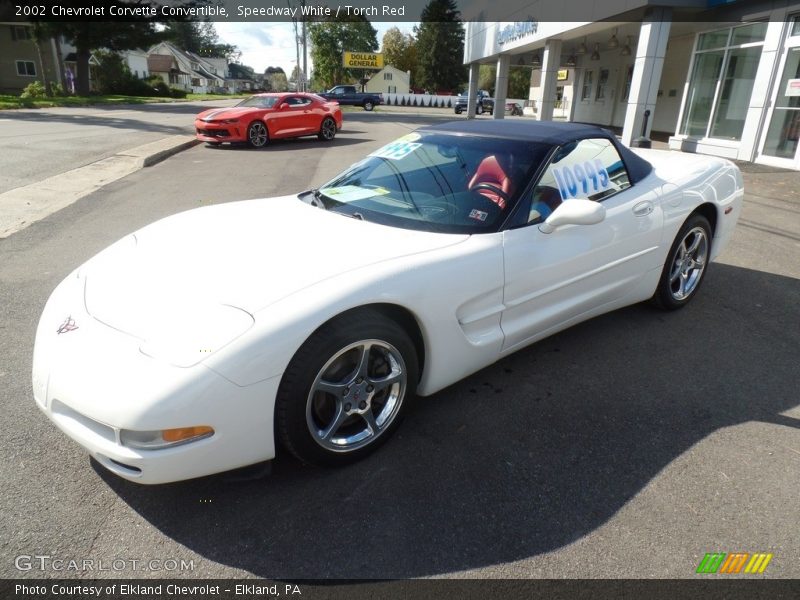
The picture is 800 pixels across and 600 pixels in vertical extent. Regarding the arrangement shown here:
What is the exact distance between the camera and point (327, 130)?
51.6ft

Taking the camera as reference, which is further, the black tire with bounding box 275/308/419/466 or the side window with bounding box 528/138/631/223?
the side window with bounding box 528/138/631/223

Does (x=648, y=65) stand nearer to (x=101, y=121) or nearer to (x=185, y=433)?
(x=185, y=433)

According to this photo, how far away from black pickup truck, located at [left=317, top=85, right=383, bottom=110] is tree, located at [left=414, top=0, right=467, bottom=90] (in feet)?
129

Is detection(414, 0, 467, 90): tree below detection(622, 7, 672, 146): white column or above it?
above

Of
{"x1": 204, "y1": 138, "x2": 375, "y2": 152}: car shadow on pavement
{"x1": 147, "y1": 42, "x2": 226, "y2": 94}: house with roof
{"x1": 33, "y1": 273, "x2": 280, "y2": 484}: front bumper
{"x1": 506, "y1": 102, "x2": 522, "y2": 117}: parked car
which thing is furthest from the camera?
{"x1": 147, "y1": 42, "x2": 226, "y2": 94}: house with roof

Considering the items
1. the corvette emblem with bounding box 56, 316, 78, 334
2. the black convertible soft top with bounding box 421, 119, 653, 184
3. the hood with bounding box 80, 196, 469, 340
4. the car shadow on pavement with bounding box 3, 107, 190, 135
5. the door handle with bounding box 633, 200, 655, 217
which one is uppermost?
the black convertible soft top with bounding box 421, 119, 653, 184

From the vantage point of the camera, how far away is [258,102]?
47.9 ft

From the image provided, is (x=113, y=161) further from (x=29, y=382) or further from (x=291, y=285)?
(x=291, y=285)

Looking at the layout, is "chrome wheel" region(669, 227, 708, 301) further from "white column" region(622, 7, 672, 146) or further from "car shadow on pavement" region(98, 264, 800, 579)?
"white column" region(622, 7, 672, 146)

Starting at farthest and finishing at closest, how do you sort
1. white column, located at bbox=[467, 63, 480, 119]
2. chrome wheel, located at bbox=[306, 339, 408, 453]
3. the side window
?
1. white column, located at bbox=[467, 63, 480, 119]
2. the side window
3. chrome wheel, located at bbox=[306, 339, 408, 453]

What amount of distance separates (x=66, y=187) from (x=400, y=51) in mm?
86724

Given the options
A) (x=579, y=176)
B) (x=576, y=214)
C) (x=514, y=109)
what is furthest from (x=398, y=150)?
(x=514, y=109)

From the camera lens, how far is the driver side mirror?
9.17 feet

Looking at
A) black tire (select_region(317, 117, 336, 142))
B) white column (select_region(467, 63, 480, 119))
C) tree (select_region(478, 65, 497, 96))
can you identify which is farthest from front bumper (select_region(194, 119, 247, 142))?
tree (select_region(478, 65, 497, 96))
